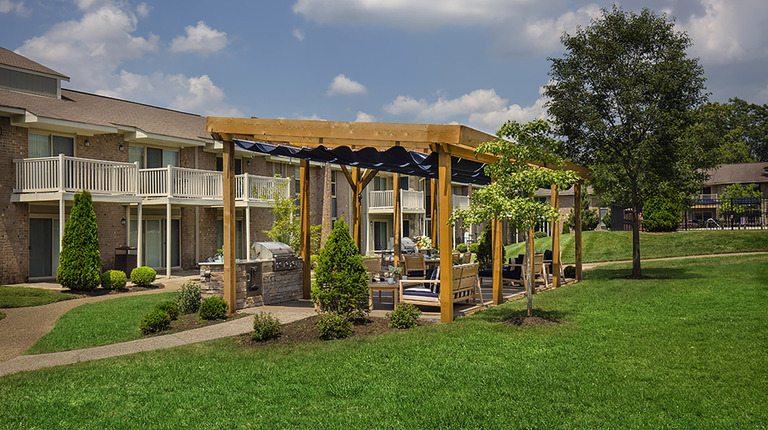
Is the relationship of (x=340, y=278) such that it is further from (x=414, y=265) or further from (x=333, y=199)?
(x=333, y=199)

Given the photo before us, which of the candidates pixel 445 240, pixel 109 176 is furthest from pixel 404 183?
pixel 445 240

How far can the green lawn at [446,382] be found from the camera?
4.84 metres

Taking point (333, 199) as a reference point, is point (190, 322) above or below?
below

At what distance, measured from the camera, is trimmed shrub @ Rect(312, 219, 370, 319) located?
9000 mm

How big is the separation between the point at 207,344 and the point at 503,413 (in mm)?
4659

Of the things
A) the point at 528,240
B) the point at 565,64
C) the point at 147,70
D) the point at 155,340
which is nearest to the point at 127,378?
the point at 155,340

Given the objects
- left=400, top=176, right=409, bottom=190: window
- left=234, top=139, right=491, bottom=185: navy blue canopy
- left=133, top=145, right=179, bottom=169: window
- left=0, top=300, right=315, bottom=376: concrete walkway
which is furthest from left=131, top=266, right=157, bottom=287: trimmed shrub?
left=400, top=176, right=409, bottom=190: window

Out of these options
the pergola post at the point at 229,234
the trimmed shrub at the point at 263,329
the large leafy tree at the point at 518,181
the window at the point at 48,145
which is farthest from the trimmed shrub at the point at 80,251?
the large leafy tree at the point at 518,181

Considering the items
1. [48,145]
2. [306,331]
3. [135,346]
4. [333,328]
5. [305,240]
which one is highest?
[48,145]

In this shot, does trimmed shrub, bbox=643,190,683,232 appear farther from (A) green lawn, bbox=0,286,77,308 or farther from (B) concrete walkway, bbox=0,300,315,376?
(A) green lawn, bbox=0,286,77,308

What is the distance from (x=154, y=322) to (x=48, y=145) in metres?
12.2

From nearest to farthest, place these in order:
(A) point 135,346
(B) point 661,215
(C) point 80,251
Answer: (A) point 135,346 → (C) point 80,251 → (B) point 661,215

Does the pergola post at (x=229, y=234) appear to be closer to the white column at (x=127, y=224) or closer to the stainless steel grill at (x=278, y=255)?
the stainless steel grill at (x=278, y=255)

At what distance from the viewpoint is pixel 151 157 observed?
2117 centimetres
